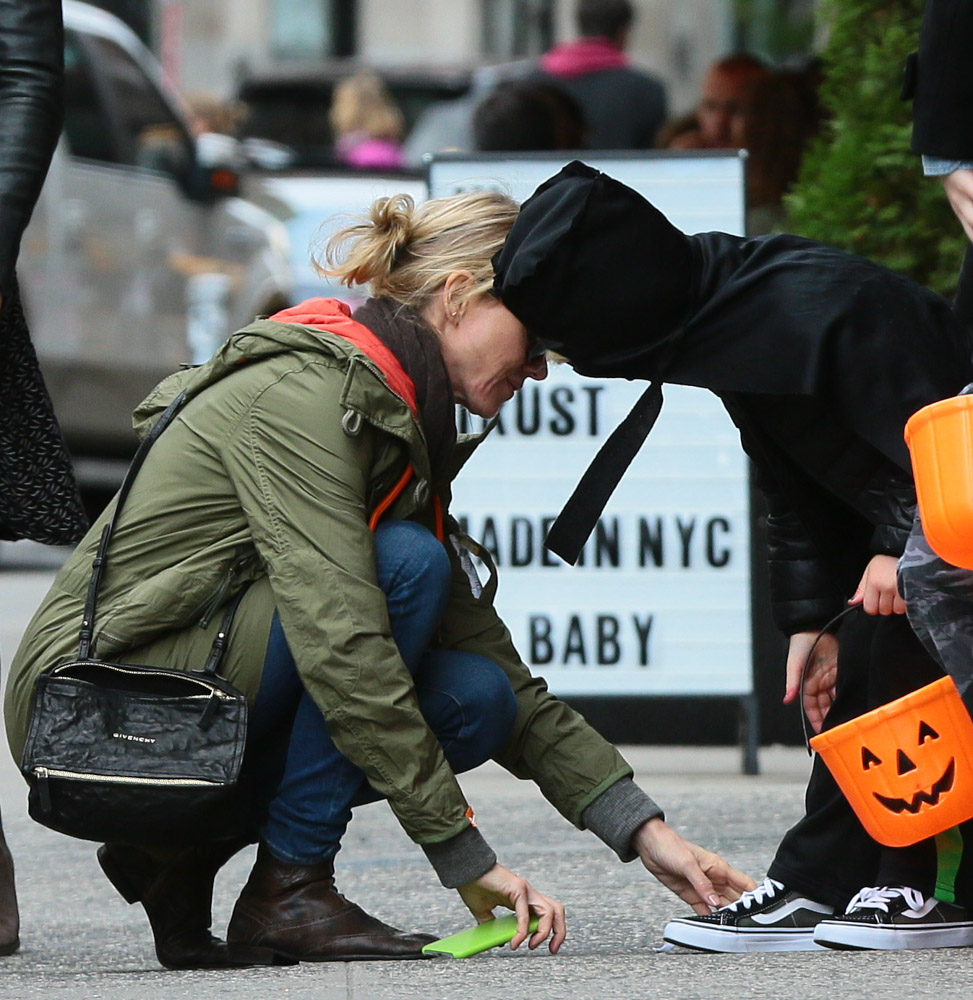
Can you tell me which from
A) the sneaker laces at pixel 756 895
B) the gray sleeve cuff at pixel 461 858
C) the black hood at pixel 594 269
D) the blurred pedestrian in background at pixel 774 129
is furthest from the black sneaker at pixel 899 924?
the blurred pedestrian in background at pixel 774 129

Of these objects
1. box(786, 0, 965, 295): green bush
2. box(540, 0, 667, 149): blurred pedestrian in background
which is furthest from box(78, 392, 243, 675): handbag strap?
box(540, 0, 667, 149): blurred pedestrian in background

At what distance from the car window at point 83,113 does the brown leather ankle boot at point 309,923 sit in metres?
6.23

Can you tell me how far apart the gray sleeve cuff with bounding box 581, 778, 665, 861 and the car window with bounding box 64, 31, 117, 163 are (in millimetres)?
6226

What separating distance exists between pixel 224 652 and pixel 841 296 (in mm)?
969

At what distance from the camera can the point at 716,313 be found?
2.96 metres

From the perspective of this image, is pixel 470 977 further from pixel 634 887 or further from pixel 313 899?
pixel 634 887

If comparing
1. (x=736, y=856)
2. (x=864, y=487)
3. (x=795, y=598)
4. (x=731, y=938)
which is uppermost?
(x=864, y=487)

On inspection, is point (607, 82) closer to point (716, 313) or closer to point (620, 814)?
point (716, 313)

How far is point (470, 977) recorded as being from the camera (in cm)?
285

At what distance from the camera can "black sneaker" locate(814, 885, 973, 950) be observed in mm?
2969

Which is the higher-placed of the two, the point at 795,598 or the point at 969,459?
the point at 969,459

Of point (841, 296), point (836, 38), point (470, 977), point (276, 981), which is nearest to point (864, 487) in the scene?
point (841, 296)

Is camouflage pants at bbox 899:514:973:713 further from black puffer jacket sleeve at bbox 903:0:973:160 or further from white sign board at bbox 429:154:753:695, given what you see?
white sign board at bbox 429:154:753:695

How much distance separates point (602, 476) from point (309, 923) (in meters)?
0.75
